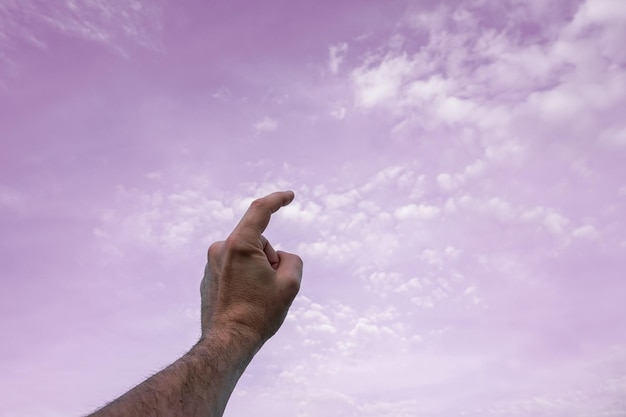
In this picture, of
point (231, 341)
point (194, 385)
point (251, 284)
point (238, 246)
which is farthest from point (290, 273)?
point (194, 385)

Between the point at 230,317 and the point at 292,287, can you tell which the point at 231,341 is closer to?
the point at 230,317

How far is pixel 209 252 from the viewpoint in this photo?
4855 millimetres

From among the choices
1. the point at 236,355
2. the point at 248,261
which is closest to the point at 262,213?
the point at 248,261

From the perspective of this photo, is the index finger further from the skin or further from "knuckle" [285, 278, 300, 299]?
"knuckle" [285, 278, 300, 299]

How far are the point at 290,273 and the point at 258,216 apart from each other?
0.56 m

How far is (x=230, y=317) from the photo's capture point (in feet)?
14.0

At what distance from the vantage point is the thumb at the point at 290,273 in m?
4.62

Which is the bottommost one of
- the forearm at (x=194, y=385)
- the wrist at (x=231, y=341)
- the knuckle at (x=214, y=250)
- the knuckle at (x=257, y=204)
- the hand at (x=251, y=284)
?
the forearm at (x=194, y=385)

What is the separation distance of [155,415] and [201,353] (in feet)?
2.08

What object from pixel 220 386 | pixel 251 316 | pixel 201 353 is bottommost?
pixel 220 386

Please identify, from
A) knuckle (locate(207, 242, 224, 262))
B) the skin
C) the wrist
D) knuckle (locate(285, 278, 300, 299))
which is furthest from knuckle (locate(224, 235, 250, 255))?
the wrist

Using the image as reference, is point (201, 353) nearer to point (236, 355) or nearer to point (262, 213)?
point (236, 355)

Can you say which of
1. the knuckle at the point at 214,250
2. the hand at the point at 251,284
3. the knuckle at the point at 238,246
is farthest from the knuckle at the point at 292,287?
the knuckle at the point at 214,250

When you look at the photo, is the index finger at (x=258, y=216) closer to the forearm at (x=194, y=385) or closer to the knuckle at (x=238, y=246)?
the knuckle at (x=238, y=246)
